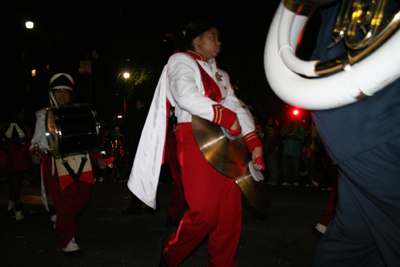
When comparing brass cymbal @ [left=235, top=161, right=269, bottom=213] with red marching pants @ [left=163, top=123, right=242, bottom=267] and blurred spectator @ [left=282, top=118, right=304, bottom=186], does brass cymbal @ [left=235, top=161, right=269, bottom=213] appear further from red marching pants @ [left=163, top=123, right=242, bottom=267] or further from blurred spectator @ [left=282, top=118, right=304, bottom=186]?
blurred spectator @ [left=282, top=118, right=304, bottom=186]

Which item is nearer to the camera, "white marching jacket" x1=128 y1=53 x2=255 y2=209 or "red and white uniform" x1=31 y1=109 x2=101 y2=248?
"white marching jacket" x1=128 y1=53 x2=255 y2=209

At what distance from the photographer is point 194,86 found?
2537 millimetres

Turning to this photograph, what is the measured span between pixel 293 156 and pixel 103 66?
2215cm

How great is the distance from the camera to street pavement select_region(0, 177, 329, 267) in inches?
132

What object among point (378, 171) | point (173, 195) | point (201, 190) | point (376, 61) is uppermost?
point (376, 61)

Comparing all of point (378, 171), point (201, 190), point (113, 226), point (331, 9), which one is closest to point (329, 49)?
point (331, 9)

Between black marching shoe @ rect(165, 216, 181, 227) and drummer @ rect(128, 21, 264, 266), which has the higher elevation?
drummer @ rect(128, 21, 264, 266)

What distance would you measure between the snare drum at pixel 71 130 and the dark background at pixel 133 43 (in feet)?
3.16

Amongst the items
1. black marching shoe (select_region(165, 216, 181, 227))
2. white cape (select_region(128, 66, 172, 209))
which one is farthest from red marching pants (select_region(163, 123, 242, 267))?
black marching shoe (select_region(165, 216, 181, 227))

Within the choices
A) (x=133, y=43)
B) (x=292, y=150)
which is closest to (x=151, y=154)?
(x=292, y=150)

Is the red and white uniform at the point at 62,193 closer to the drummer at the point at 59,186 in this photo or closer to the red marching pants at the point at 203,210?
the drummer at the point at 59,186

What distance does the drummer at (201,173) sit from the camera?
8.14 feet

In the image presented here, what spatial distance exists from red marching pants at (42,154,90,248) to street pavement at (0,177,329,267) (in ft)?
0.80

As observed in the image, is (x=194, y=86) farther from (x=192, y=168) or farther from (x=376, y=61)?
(x=376, y=61)
